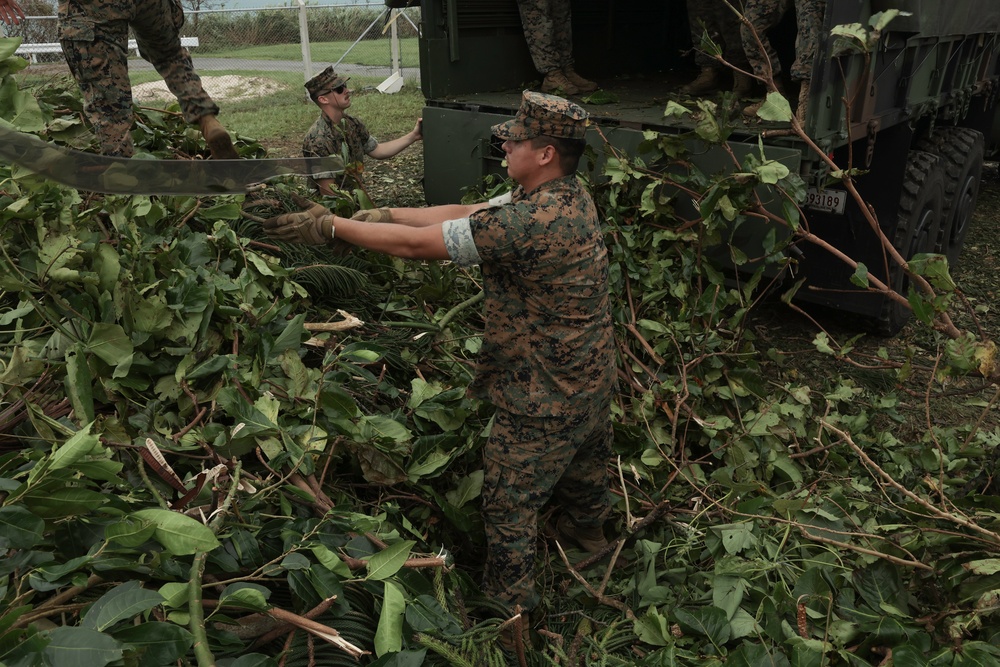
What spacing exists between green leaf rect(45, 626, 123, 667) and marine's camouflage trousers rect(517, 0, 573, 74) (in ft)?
15.9

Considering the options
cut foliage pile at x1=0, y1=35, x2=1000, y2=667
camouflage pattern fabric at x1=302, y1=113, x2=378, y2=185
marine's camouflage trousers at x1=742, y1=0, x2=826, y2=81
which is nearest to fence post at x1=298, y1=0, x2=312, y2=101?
camouflage pattern fabric at x1=302, y1=113, x2=378, y2=185

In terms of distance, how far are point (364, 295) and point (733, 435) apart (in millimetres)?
1574

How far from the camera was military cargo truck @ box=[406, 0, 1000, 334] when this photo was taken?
11.9ft

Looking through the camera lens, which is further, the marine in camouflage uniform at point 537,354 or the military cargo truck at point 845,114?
the military cargo truck at point 845,114

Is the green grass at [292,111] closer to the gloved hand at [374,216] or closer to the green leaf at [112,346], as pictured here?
the gloved hand at [374,216]

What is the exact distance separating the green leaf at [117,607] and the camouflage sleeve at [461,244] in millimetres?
1179

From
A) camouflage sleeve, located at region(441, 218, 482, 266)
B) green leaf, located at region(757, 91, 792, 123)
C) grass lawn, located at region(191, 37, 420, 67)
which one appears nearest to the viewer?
camouflage sleeve, located at region(441, 218, 482, 266)

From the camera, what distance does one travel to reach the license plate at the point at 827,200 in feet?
12.8

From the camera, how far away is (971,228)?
6.52 m

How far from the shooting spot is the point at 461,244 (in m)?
2.28

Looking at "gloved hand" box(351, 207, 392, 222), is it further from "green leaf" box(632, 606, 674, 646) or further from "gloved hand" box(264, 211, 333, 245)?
"green leaf" box(632, 606, 674, 646)

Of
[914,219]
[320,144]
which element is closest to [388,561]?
[320,144]

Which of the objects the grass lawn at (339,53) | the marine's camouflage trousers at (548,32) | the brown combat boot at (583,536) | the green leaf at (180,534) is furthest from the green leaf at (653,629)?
the grass lawn at (339,53)

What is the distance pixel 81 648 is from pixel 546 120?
170cm
